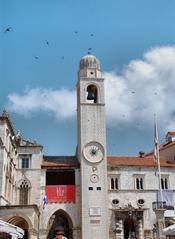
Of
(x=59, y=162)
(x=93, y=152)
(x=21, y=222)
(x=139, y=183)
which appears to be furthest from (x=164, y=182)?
(x=21, y=222)

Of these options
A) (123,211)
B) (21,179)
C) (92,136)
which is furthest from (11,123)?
(123,211)

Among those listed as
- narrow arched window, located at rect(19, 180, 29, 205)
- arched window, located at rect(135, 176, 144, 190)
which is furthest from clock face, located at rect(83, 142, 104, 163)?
narrow arched window, located at rect(19, 180, 29, 205)

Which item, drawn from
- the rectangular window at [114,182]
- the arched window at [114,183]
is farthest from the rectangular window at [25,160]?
the arched window at [114,183]

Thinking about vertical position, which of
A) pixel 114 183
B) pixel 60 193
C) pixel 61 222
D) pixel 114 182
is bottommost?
pixel 61 222

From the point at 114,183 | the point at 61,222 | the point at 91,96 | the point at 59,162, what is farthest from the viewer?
the point at 91,96

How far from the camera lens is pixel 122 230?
4669 centimetres

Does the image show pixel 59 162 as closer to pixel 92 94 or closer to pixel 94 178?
pixel 94 178

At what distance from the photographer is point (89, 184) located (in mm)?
46875

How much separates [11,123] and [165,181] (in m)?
23.4

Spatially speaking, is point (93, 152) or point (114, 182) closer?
point (93, 152)

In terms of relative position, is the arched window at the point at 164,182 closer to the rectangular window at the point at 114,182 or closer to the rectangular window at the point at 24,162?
the rectangular window at the point at 114,182

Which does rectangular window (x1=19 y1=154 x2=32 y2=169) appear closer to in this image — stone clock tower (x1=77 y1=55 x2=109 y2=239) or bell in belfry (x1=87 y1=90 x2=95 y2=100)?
stone clock tower (x1=77 y1=55 x2=109 y2=239)

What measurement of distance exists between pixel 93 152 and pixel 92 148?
0.57 m

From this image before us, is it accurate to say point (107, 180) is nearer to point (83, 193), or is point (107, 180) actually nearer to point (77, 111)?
point (83, 193)
